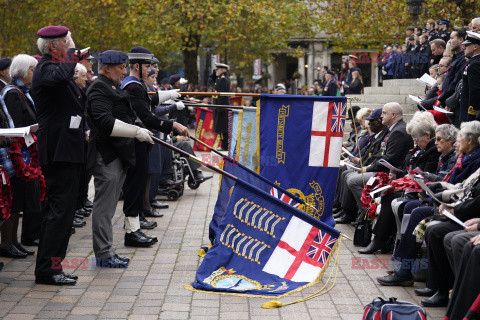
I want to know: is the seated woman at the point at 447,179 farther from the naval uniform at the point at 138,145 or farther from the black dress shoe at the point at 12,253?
the black dress shoe at the point at 12,253

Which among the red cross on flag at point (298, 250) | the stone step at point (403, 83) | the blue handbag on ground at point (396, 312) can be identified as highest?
the stone step at point (403, 83)

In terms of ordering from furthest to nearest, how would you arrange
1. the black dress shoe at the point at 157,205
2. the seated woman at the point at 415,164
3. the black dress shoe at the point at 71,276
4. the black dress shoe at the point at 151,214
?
the black dress shoe at the point at 157,205
the black dress shoe at the point at 151,214
the seated woman at the point at 415,164
the black dress shoe at the point at 71,276

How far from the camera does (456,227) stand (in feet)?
21.8

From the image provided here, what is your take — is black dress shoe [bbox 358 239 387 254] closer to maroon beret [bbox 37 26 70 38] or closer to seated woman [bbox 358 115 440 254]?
seated woman [bbox 358 115 440 254]

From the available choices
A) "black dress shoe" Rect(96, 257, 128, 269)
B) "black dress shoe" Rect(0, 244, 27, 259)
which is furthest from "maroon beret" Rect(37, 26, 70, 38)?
"black dress shoe" Rect(0, 244, 27, 259)

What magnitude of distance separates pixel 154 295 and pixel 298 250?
134cm

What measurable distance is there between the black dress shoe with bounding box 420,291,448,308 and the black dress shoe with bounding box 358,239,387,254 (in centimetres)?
197

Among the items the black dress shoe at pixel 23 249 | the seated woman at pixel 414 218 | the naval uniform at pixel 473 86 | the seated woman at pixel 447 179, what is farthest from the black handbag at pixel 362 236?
the black dress shoe at pixel 23 249

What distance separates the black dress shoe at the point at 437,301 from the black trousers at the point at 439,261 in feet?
0.17

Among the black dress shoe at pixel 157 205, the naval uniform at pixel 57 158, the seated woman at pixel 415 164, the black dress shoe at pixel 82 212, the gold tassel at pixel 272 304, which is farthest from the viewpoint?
the black dress shoe at pixel 157 205

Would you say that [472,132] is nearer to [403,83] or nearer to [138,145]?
[138,145]

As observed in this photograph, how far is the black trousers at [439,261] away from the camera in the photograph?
21.8 feet

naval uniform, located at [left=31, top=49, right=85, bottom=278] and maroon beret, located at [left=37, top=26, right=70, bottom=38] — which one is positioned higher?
maroon beret, located at [left=37, top=26, right=70, bottom=38]

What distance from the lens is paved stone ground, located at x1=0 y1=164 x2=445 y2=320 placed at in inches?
246
